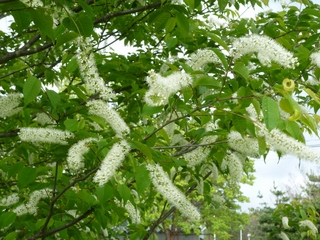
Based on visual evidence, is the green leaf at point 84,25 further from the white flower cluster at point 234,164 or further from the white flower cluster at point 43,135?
the white flower cluster at point 234,164

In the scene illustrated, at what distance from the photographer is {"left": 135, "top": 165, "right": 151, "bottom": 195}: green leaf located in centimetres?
158

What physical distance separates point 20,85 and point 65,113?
0.87 feet

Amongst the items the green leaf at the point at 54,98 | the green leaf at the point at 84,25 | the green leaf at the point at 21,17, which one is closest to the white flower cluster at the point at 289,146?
the green leaf at the point at 84,25

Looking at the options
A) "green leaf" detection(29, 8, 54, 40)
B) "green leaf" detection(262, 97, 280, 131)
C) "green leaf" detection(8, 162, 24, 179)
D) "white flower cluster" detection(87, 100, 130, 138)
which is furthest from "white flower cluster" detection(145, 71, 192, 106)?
"green leaf" detection(8, 162, 24, 179)

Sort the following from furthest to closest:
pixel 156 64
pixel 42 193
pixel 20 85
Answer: pixel 156 64 → pixel 42 193 → pixel 20 85

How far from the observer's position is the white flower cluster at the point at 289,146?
5.18 feet

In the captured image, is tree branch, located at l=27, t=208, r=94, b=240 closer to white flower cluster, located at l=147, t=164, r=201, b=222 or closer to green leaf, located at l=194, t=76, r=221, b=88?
white flower cluster, located at l=147, t=164, r=201, b=222

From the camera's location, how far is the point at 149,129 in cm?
196

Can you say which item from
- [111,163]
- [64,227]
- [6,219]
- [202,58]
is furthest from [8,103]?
[202,58]

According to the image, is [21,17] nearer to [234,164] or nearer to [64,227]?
[64,227]

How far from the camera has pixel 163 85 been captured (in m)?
1.51

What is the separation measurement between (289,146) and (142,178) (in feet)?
1.85

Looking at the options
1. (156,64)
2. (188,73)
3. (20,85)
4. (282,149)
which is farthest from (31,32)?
(282,149)

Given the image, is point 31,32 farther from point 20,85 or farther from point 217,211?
point 217,211
